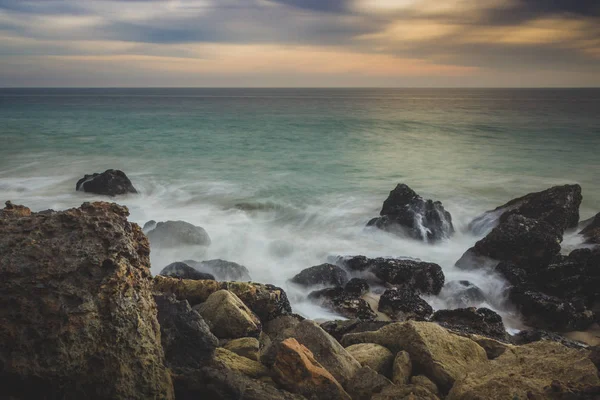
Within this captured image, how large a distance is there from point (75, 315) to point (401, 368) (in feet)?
9.53

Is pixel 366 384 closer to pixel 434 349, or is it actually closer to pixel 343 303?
pixel 434 349

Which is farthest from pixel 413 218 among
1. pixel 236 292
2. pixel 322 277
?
pixel 236 292

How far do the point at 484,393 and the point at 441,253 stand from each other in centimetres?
853

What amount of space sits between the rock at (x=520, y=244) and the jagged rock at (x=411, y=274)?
5.22ft

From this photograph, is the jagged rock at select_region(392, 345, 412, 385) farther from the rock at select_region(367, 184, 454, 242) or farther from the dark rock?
the rock at select_region(367, 184, 454, 242)

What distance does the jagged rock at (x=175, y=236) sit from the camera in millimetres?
11336

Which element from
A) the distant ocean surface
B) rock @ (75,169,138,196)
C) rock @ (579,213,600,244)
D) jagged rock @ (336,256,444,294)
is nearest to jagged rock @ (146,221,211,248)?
the distant ocean surface

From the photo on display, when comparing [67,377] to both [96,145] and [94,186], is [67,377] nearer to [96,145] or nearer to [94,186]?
[94,186]

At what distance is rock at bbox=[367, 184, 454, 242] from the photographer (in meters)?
12.7

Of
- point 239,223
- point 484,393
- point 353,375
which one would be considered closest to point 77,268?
point 353,375

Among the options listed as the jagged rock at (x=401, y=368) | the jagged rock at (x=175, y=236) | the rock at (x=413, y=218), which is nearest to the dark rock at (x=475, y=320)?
the jagged rock at (x=401, y=368)

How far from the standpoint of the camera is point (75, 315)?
125 inches

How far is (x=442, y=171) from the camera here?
23.9 m

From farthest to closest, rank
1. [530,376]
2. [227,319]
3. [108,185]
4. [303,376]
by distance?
[108,185], [227,319], [530,376], [303,376]
